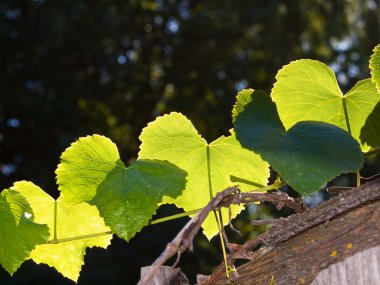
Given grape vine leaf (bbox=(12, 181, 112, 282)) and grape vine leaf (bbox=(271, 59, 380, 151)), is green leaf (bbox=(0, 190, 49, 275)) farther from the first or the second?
grape vine leaf (bbox=(271, 59, 380, 151))

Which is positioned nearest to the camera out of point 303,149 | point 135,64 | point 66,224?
point 303,149

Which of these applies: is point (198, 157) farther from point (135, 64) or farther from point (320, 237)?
point (135, 64)

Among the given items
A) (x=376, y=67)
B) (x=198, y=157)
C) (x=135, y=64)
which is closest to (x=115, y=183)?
(x=198, y=157)

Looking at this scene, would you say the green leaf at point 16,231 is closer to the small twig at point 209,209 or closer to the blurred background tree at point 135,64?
the small twig at point 209,209

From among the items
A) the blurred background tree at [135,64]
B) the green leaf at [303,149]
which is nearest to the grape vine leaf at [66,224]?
the green leaf at [303,149]

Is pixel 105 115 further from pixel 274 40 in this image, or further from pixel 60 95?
pixel 274 40

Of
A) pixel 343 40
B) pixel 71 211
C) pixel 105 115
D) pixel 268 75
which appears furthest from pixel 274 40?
pixel 71 211
